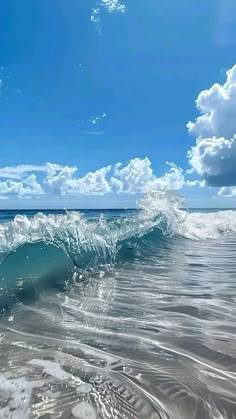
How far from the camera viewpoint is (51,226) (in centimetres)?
799

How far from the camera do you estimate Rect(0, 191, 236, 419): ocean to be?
2123mm

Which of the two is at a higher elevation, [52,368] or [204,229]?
[204,229]

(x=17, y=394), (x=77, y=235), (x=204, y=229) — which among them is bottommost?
(x=17, y=394)

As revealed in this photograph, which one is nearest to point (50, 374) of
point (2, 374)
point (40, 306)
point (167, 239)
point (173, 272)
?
point (2, 374)

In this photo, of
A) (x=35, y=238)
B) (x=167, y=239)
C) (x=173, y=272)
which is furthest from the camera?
Result: (x=167, y=239)

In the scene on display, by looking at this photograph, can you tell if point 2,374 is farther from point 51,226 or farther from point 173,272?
point 51,226

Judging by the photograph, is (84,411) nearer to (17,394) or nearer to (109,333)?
(17,394)

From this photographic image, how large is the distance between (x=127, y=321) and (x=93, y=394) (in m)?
1.51

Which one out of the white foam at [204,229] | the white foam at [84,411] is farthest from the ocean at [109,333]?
the white foam at [204,229]

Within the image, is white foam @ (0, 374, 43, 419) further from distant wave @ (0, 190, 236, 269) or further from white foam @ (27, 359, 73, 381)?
distant wave @ (0, 190, 236, 269)

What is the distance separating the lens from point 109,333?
10.8ft

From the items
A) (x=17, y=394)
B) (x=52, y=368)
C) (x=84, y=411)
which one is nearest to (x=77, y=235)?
(x=52, y=368)

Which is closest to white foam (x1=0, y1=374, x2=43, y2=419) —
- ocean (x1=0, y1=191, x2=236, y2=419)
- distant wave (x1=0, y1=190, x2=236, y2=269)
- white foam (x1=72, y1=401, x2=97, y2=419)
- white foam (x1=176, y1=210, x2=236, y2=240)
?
ocean (x1=0, y1=191, x2=236, y2=419)

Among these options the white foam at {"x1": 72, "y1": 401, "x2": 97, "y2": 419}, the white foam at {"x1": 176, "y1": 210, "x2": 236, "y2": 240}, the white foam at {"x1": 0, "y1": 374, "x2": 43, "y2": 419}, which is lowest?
the white foam at {"x1": 0, "y1": 374, "x2": 43, "y2": 419}
